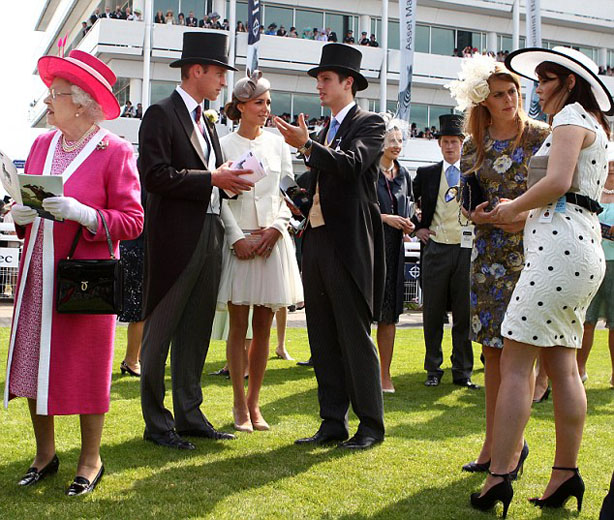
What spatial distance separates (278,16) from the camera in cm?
3859

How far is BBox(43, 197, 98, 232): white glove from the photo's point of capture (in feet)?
12.5

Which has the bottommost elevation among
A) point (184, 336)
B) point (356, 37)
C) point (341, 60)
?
point (184, 336)

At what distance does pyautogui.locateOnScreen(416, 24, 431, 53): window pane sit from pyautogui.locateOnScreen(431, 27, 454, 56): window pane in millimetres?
266

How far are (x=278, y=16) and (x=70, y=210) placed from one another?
36461 millimetres

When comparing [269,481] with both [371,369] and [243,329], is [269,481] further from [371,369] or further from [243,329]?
[243,329]

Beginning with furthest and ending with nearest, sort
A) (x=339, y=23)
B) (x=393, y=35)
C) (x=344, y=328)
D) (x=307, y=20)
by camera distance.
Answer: (x=393, y=35) → (x=339, y=23) → (x=307, y=20) → (x=344, y=328)

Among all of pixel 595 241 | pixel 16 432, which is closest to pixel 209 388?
pixel 16 432

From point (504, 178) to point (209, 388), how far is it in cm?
361

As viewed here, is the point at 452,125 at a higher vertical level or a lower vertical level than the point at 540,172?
higher

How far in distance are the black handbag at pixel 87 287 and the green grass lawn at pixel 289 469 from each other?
0.91m

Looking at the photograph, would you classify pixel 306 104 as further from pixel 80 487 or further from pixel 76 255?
pixel 80 487

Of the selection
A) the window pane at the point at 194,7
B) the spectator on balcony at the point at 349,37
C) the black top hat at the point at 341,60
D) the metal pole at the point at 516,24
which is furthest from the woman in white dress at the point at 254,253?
the spectator on balcony at the point at 349,37

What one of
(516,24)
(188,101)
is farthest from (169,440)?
(516,24)

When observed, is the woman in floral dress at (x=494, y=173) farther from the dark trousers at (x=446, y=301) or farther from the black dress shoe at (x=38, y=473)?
the dark trousers at (x=446, y=301)
